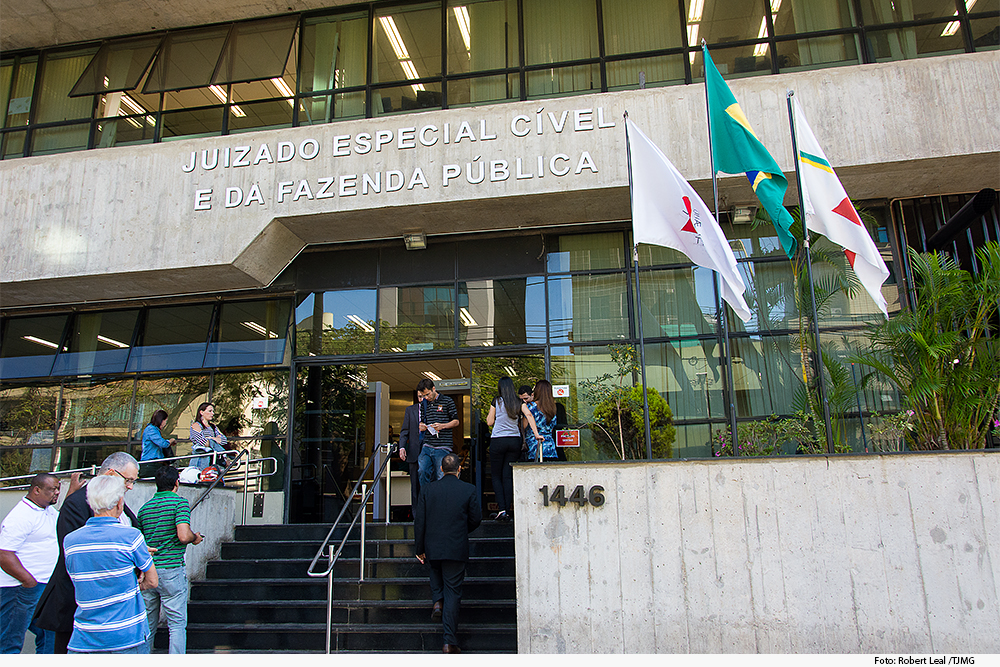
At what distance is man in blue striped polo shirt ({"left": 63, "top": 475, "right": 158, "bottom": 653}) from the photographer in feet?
13.2

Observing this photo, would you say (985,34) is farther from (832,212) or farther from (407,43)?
(407,43)

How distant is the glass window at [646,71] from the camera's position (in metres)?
10.6

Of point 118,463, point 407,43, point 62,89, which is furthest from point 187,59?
point 118,463

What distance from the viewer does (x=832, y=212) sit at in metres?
7.14

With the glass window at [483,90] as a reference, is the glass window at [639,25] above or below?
above

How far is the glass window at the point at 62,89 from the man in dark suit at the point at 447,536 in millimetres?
9639

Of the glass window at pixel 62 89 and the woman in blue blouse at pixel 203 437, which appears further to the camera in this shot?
the glass window at pixel 62 89

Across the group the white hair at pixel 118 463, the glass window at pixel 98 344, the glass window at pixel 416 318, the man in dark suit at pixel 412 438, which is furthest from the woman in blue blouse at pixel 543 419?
the glass window at pixel 98 344

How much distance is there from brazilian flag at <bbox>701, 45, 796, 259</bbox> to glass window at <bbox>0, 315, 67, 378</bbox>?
36.5 ft

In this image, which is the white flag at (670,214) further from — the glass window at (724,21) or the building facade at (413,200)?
the glass window at (724,21)

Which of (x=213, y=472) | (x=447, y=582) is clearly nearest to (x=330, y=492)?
(x=213, y=472)

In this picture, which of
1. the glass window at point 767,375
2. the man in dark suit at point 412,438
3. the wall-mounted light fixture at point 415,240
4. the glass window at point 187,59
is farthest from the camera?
the glass window at point 187,59

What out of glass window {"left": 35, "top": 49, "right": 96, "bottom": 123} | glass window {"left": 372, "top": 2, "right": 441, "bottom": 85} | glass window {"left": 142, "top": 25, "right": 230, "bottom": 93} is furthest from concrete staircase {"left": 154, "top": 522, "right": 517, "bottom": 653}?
glass window {"left": 35, "top": 49, "right": 96, "bottom": 123}

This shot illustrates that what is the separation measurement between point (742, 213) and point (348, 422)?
6724 mm
